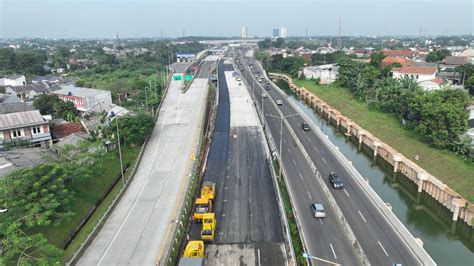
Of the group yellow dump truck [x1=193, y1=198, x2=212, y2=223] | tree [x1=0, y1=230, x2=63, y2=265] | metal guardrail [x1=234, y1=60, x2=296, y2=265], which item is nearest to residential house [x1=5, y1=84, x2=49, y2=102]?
metal guardrail [x1=234, y1=60, x2=296, y2=265]

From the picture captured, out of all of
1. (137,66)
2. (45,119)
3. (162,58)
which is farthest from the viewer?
(162,58)

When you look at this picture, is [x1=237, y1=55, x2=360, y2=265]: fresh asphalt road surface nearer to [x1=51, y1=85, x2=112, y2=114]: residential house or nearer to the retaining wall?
the retaining wall

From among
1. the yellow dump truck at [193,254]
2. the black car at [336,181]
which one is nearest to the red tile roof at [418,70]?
the black car at [336,181]

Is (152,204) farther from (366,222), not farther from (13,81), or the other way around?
(13,81)

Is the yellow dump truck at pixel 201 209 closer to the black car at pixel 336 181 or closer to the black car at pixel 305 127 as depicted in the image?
the black car at pixel 336 181

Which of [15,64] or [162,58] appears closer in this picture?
[15,64]

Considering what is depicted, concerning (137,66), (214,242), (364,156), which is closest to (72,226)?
(214,242)

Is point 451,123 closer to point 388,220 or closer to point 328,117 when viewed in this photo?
point 388,220
